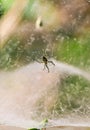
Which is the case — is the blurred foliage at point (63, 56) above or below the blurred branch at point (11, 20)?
below

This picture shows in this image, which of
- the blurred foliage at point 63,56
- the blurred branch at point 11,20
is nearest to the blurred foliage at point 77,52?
the blurred foliage at point 63,56

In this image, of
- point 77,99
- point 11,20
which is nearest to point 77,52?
point 77,99

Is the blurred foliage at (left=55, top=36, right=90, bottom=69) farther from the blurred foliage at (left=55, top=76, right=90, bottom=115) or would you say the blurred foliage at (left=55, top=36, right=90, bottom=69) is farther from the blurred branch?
the blurred branch

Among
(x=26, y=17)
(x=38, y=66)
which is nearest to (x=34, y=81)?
(x=38, y=66)

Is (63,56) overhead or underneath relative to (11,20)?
underneath

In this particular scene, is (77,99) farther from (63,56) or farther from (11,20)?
(11,20)

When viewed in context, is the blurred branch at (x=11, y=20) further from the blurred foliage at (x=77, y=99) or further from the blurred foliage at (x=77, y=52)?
the blurred foliage at (x=77, y=99)

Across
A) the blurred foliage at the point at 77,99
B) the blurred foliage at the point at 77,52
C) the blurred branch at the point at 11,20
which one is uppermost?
the blurred branch at the point at 11,20

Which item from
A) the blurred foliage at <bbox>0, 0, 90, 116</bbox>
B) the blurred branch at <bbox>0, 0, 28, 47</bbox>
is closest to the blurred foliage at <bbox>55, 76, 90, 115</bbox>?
the blurred foliage at <bbox>0, 0, 90, 116</bbox>
